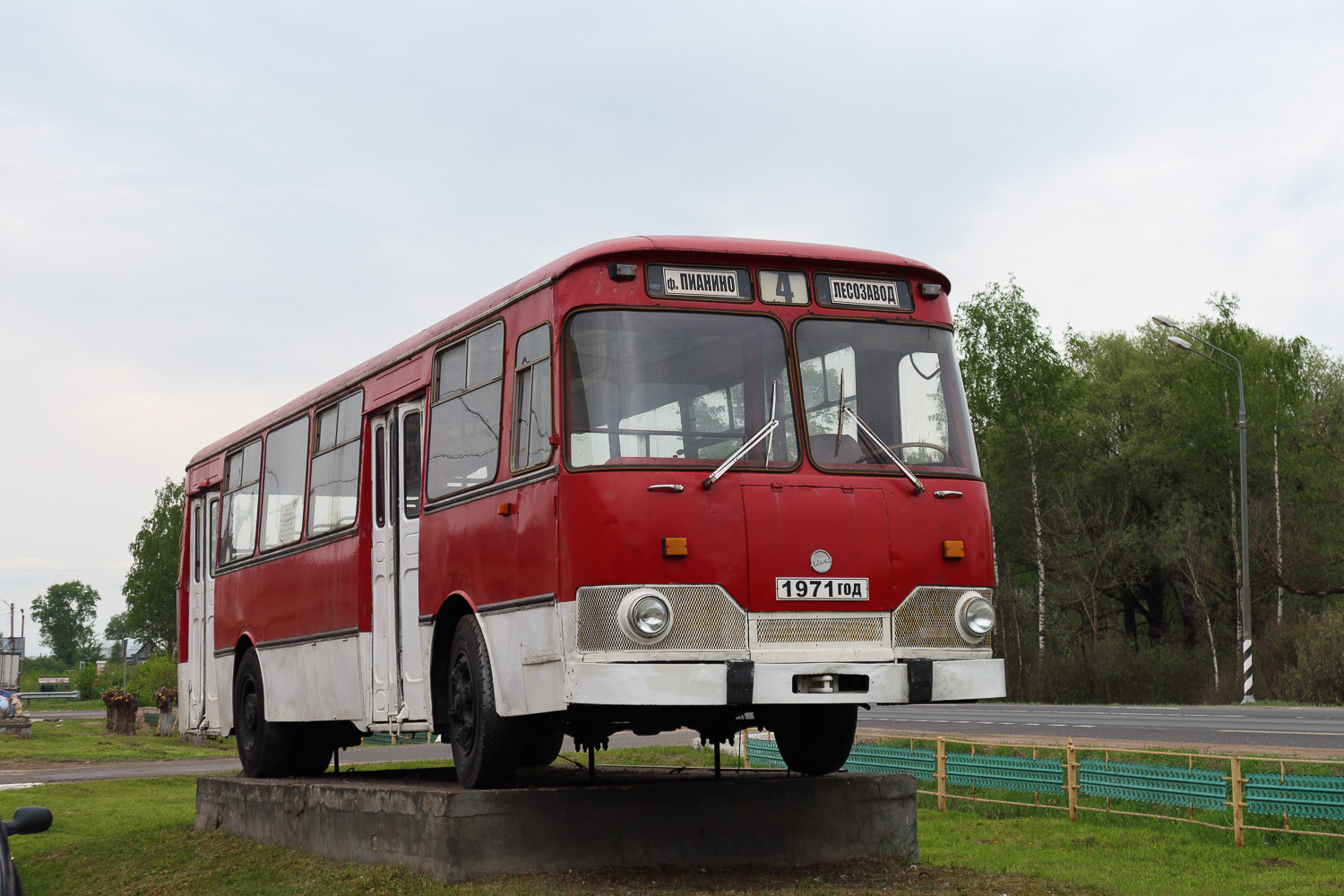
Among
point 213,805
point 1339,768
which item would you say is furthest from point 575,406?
point 1339,768

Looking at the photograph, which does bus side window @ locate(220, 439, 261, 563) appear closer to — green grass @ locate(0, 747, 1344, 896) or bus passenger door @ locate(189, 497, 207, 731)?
bus passenger door @ locate(189, 497, 207, 731)

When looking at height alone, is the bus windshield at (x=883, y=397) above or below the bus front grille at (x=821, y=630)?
above

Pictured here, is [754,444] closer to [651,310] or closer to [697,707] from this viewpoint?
[651,310]

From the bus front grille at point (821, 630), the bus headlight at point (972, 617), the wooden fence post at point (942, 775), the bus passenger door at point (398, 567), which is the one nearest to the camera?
the bus front grille at point (821, 630)

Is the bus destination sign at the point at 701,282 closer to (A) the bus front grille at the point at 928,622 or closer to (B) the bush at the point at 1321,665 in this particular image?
(A) the bus front grille at the point at 928,622

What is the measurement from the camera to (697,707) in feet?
31.4

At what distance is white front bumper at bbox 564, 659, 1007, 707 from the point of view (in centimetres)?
828

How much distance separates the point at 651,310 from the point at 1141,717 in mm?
24224

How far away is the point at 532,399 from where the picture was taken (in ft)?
30.3

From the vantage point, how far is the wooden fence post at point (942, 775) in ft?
64.4

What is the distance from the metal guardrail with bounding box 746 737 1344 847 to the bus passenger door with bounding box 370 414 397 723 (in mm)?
4582

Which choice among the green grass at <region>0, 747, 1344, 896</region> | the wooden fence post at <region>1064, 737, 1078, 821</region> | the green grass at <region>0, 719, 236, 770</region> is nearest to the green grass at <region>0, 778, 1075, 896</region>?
the green grass at <region>0, 747, 1344, 896</region>

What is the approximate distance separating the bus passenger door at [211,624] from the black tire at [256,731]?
2.47 feet

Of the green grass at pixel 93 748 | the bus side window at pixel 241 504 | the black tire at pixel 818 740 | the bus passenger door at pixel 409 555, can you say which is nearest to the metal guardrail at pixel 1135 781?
the black tire at pixel 818 740
